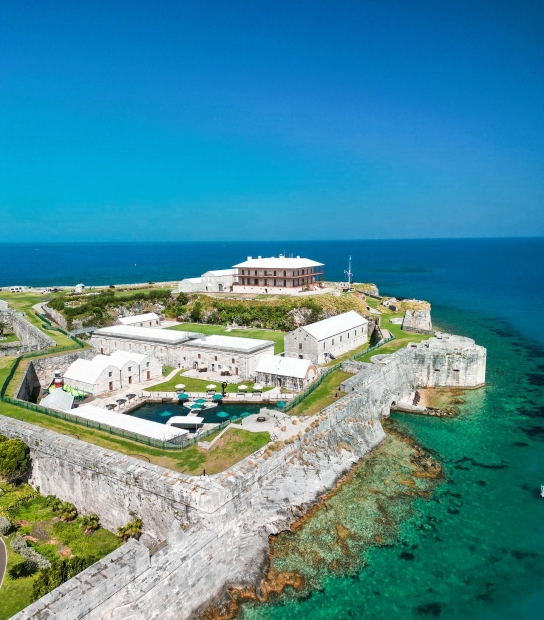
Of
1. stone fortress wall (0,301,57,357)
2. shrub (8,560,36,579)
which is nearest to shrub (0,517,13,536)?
shrub (8,560,36,579)

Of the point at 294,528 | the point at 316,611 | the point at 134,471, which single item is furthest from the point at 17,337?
the point at 316,611

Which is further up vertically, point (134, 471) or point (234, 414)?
point (134, 471)

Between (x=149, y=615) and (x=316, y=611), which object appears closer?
(x=149, y=615)

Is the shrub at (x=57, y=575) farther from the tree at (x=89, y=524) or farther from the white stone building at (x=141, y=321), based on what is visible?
the white stone building at (x=141, y=321)

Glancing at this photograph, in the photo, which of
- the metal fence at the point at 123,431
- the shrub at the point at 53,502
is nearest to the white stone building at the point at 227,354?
the metal fence at the point at 123,431

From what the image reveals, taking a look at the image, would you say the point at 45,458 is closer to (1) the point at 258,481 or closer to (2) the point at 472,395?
(1) the point at 258,481

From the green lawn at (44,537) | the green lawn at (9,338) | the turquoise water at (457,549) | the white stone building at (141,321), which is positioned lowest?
the turquoise water at (457,549)

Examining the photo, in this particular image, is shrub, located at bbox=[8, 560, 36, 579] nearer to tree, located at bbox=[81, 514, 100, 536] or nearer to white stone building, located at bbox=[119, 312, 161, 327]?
tree, located at bbox=[81, 514, 100, 536]
